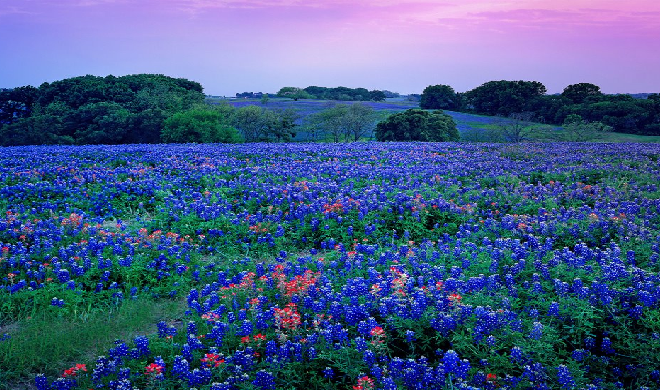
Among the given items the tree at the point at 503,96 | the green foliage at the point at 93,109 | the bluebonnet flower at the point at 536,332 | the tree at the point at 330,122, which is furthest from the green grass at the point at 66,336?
the tree at the point at 503,96

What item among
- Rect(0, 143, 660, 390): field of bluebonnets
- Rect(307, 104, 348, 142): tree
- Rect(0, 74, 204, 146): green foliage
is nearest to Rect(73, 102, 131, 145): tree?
Rect(0, 74, 204, 146): green foliage

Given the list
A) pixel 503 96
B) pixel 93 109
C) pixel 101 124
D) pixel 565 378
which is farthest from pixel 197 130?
pixel 503 96

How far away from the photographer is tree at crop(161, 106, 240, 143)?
112 ft

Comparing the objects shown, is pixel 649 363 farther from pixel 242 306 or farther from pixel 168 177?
pixel 168 177

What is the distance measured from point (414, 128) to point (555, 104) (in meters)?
26.5

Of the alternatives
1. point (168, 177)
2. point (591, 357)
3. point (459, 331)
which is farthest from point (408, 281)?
point (168, 177)

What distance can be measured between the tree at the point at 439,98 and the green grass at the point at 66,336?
68.0 m

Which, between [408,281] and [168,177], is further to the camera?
[168,177]

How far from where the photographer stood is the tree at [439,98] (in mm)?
70688

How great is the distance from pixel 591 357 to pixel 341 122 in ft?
139

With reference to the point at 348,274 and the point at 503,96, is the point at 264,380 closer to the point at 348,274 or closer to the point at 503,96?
the point at 348,274

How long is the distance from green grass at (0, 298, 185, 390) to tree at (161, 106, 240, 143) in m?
28.5

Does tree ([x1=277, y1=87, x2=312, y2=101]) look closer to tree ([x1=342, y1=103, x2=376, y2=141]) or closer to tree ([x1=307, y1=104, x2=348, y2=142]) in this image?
tree ([x1=307, y1=104, x2=348, y2=142])

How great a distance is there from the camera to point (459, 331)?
4.53 m
